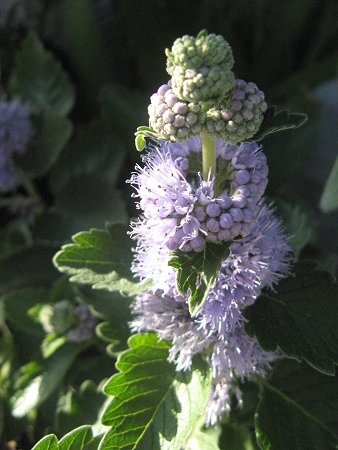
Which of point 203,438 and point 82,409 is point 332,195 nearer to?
point 203,438

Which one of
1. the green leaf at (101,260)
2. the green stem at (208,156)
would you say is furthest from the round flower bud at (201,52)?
the green leaf at (101,260)

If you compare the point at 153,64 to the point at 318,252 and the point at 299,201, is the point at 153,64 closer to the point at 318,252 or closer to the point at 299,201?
the point at 299,201

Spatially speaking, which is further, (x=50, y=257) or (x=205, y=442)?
(x=50, y=257)

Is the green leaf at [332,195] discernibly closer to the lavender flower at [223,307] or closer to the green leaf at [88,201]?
the lavender flower at [223,307]

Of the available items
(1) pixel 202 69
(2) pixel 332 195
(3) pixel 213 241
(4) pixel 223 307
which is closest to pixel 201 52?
(1) pixel 202 69

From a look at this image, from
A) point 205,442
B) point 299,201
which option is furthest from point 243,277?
point 299,201
